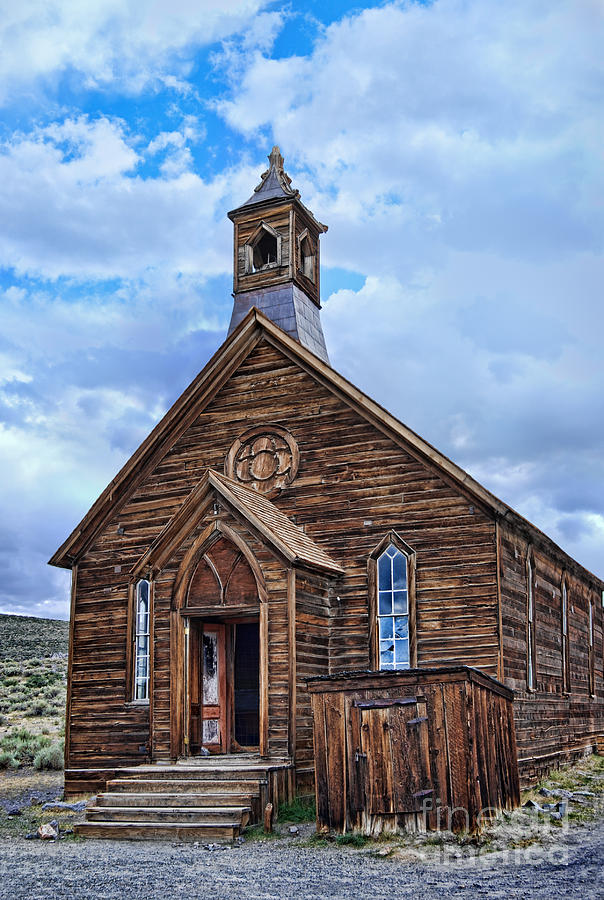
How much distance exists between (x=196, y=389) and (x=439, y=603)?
6.55 metres

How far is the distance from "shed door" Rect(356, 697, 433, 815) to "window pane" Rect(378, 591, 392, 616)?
4.67 m

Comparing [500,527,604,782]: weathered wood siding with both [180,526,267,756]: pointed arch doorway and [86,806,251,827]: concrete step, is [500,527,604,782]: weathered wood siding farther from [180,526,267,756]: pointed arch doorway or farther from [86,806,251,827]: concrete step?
[86,806,251,827]: concrete step

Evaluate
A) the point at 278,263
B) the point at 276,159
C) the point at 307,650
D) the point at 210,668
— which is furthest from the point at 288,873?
the point at 276,159

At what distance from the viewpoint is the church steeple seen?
2200 centimetres

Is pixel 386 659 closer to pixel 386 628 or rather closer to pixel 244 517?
pixel 386 628

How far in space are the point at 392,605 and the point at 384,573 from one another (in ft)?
1.92

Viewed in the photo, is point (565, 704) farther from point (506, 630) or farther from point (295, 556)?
point (295, 556)

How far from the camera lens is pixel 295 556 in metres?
15.6

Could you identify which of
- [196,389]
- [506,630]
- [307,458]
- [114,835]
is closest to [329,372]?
[307,458]

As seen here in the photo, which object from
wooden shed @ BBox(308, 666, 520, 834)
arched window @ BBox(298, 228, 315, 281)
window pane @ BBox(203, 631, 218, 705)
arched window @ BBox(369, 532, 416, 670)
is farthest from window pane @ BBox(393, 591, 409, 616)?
arched window @ BBox(298, 228, 315, 281)

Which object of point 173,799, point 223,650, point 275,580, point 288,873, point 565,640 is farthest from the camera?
point 565,640

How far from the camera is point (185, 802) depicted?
46.0 feet

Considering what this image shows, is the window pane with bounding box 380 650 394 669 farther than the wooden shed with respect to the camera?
Yes

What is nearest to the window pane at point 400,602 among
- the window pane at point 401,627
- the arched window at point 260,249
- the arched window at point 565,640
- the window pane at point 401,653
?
the window pane at point 401,627
